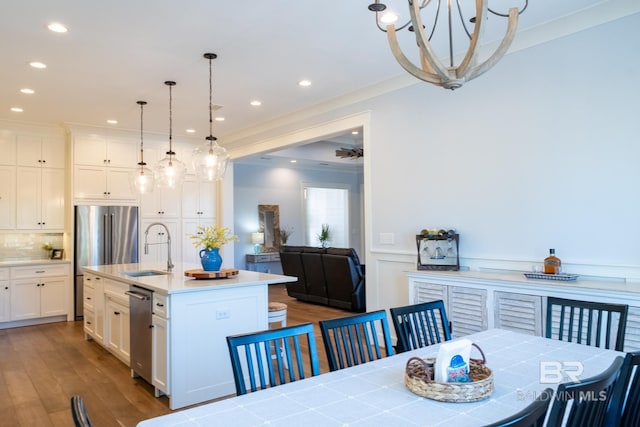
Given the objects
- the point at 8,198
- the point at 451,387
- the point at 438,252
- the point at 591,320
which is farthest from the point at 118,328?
the point at 591,320

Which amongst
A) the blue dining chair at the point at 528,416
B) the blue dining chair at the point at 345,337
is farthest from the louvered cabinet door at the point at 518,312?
the blue dining chair at the point at 528,416

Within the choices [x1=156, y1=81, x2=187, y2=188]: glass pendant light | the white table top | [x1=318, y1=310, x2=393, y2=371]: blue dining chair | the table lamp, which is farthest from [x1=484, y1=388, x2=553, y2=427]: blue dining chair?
the table lamp

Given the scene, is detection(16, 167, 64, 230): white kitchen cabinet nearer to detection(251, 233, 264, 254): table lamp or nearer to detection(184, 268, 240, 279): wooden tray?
detection(251, 233, 264, 254): table lamp

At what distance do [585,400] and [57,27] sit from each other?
12.9 ft

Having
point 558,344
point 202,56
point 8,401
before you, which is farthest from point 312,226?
point 558,344

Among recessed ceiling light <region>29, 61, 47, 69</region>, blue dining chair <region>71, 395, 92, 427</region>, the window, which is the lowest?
blue dining chair <region>71, 395, 92, 427</region>

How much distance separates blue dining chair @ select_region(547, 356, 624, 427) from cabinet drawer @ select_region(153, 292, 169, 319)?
8.68ft

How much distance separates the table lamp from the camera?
9.46m

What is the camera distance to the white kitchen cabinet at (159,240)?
22.9 feet

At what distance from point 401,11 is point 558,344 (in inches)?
94.5

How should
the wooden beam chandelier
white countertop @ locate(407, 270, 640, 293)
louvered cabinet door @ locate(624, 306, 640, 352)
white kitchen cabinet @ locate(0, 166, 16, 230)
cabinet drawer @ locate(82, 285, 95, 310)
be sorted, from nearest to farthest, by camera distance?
the wooden beam chandelier < louvered cabinet door @ locate(624, 306, 640, 352) < white countertop @ locate(407, 270, 640, 293) < cabinet drawer @ locate(82, 285, 95, 310) < white kitchen cabinet @ locate(0, 166, 16, 230)

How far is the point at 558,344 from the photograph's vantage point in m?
2.08

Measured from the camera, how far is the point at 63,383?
3750mm

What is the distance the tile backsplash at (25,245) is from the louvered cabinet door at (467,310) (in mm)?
5993
